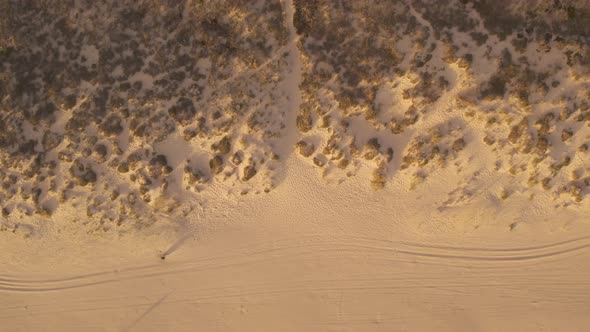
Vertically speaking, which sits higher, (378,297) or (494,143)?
(494,143)

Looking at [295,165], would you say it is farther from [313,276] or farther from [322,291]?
[322,291]

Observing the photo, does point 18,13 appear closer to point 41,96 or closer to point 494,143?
point 41,96

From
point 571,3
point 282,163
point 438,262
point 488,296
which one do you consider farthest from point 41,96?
point 571,3

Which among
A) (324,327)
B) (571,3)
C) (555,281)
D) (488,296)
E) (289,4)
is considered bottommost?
(324,327)

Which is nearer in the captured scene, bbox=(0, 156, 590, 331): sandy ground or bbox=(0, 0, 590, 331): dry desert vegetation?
bbox=(0, 0, 590, 331): dry desert vegetation

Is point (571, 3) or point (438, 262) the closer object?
point (571, 3)

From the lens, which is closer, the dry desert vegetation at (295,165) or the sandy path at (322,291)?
the dry desert vegetation at (295,165)

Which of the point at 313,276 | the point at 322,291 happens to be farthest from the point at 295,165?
the point at 322,291
